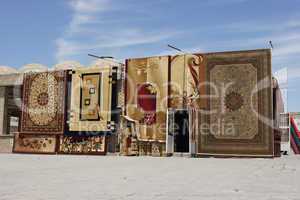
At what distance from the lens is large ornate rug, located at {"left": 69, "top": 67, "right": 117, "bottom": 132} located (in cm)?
1794

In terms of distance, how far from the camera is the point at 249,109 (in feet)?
51.0

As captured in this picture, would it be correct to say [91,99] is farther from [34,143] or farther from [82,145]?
[34,143]

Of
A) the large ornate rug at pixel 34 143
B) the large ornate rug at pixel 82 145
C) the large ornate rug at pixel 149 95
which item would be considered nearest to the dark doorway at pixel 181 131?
the large ornate rug at pixel 149 95

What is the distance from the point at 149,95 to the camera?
17.2 m

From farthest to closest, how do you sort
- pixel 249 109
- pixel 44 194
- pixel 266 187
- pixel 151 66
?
1. pixel 151 66
2. pixel 249 109
3. pixel 266 187
4. pixel 44 194

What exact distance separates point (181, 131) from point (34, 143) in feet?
24.6

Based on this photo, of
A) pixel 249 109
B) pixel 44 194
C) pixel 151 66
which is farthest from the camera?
pixel 151 66

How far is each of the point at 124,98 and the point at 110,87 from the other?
0.85m

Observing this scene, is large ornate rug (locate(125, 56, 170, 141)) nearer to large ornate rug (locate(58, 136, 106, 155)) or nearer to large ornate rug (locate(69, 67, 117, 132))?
large ornate rug (locate(69, 67, 117, 132))

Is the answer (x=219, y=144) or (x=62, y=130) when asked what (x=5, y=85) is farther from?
(x=219, y=144)

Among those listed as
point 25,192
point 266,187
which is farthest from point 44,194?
point 266,187

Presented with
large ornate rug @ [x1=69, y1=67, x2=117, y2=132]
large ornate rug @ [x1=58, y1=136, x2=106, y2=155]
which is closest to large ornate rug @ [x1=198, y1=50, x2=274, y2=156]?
large ornate rug @ [x1=69, y1=67, x2=117, y2=132]

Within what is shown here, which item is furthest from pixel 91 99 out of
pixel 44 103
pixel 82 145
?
pixel 44 103

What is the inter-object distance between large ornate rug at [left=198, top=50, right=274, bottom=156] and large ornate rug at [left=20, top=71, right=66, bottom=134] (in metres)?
7.11
